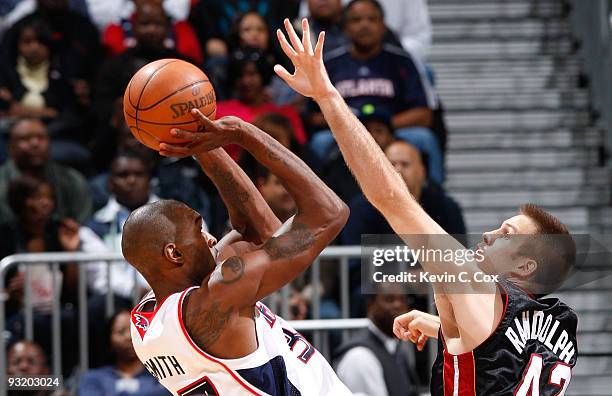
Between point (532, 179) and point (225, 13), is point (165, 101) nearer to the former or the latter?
point (532, 179)

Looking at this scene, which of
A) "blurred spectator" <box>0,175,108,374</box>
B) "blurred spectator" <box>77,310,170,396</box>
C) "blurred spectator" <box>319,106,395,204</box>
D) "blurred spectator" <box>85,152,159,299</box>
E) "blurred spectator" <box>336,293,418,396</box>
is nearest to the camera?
"blurred spectator" <box>336,293,418,396</box>

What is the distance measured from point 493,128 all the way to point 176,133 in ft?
21.2

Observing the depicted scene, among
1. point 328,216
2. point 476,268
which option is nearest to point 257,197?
point 328,216

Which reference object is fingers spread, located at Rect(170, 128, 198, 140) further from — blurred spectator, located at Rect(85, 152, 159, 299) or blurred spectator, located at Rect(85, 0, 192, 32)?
blurred spectator, located at Rect(85, 0, 192, 32)

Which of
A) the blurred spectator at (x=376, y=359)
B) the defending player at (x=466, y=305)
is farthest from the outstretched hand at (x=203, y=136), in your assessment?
the blurred spectator at (x=376, y=359)

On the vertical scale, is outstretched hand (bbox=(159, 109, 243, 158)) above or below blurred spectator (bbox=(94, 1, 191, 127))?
above

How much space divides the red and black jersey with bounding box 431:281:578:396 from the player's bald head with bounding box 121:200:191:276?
1.16 meters

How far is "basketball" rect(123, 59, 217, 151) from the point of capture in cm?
434

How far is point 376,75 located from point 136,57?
2008 mm

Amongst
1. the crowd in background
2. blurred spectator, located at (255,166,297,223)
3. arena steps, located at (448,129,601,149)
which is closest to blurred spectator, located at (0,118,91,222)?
the crowd in background

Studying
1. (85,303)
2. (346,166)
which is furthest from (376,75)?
(85,303)

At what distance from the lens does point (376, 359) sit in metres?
7.12

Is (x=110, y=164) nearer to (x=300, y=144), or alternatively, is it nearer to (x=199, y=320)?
(x=300, y=144)

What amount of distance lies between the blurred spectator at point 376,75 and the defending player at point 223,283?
475 centimetres
